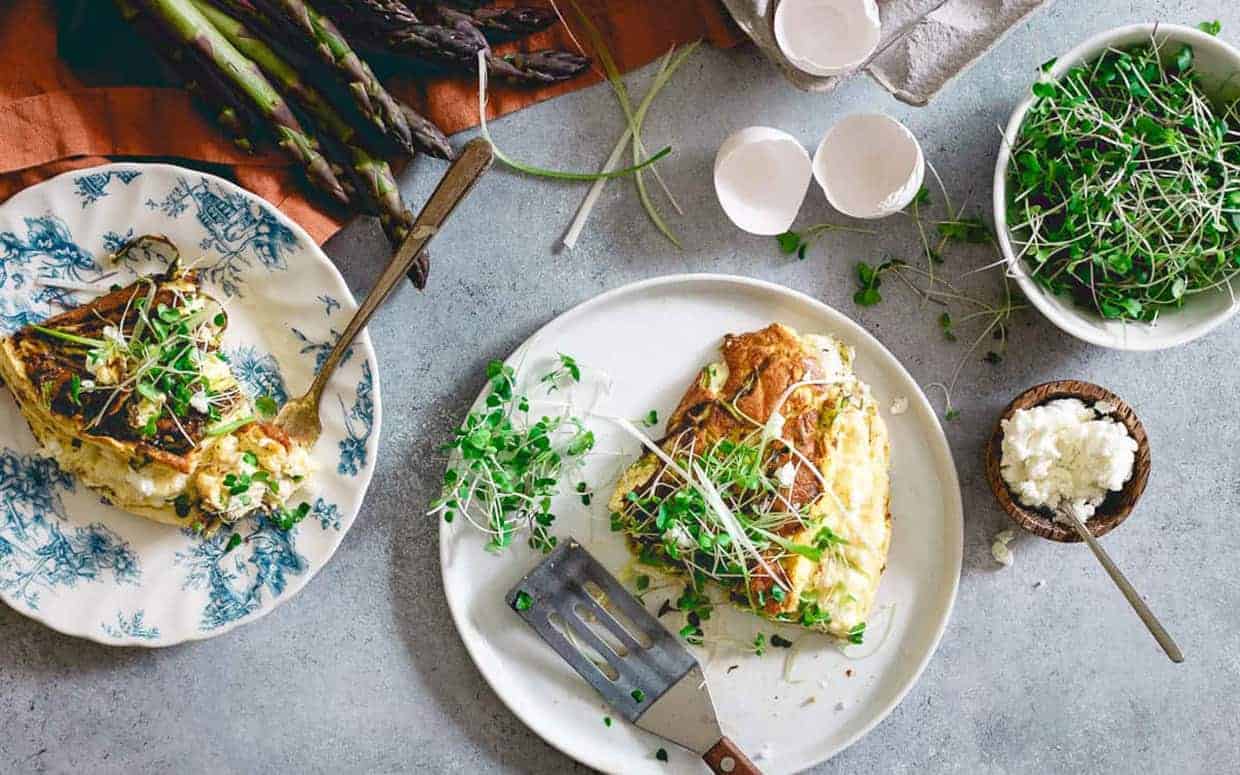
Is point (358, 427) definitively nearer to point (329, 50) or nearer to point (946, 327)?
point (329, 50)

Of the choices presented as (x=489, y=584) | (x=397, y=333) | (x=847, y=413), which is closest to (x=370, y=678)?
(x=489, y=584)

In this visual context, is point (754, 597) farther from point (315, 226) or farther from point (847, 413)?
point (315, 226)

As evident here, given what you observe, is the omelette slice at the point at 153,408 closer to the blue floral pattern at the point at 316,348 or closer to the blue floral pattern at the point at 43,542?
the blue floral pattern at the point at 43,542

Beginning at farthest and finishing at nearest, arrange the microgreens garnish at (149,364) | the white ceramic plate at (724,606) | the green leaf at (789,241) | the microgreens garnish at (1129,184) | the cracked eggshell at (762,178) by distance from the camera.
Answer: the green leaf at (789,241) < the white ceramic plate at (724,606) < the cracked eggshell at (762,178) < the microgreens garnish at (1129,184) < the microgreens garnish at (149,364)

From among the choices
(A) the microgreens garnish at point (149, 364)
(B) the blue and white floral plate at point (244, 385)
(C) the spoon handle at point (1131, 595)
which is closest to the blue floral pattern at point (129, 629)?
(B) the blue and white floral plate at point (244, 385)

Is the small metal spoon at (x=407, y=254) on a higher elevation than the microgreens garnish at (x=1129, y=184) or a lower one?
Answer: higher

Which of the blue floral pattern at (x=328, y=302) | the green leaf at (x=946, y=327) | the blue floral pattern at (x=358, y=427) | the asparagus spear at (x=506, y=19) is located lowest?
the green leaf at (x=946, y=327)

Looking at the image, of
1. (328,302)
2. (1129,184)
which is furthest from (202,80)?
(1129,184)

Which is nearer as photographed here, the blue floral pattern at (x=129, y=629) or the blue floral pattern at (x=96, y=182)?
the blue floral pattern at (x=96, y=182)
